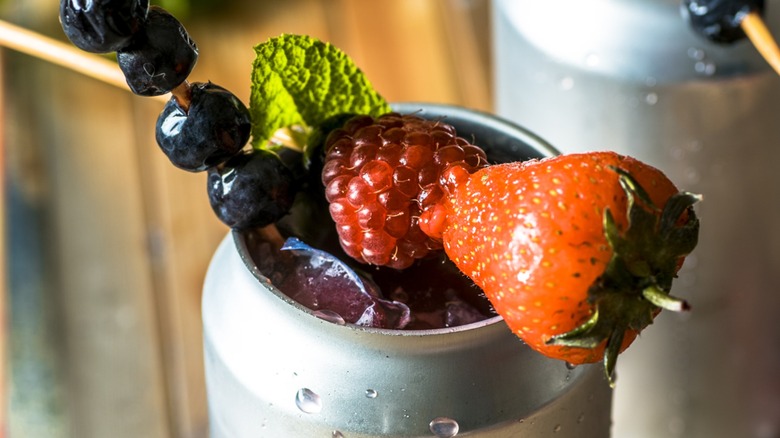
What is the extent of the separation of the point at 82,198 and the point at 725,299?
0.88 metres

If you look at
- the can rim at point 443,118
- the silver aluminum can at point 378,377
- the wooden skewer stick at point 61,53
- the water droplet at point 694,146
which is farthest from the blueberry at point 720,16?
the wooden skewer stick at point 61,53

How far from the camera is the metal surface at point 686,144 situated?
37.4 inches

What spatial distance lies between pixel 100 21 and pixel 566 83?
0.52 meters

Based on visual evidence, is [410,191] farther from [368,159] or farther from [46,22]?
[46,22]

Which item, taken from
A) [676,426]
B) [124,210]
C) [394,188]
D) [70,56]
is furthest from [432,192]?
[124,210]

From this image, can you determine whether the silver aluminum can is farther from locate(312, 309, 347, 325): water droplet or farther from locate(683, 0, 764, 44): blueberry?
locate(683, 0, 764, 44): blueberry

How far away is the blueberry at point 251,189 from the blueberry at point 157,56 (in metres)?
0.08

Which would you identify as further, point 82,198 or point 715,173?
point 82,198

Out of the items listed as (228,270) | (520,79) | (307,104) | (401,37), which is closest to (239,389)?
(228,270)

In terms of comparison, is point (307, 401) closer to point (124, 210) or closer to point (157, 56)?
point (157, 56)

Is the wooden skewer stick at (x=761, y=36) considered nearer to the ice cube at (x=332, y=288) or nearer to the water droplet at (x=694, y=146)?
the water droplet at (x=694, y=146)

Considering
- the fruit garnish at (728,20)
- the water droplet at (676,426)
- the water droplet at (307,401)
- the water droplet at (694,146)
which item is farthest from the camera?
the water droplet at (676,426)

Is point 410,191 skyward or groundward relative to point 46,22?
skyward

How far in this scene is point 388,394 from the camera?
0.64 m
